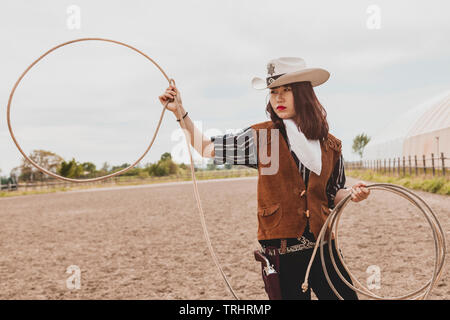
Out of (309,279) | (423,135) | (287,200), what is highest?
(423,135)

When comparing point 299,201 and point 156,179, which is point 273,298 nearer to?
point 299,201

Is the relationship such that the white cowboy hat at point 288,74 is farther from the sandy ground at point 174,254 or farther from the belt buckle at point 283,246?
the sandy ground at point 174,254

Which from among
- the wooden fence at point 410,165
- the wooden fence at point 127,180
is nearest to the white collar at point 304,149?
the wooden fence at point 410,165

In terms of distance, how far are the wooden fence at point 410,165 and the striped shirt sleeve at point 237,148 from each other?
15300mm

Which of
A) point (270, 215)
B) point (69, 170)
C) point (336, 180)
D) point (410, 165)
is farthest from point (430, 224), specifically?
point (410, 165)

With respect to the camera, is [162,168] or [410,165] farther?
[162,168]

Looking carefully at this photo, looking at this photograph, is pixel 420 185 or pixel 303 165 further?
pixel 420 185

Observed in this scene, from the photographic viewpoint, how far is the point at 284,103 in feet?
6.54

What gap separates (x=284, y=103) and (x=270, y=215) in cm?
53

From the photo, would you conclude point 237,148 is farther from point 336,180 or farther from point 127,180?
point 127,180

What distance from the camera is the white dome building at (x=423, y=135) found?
1914 cm
